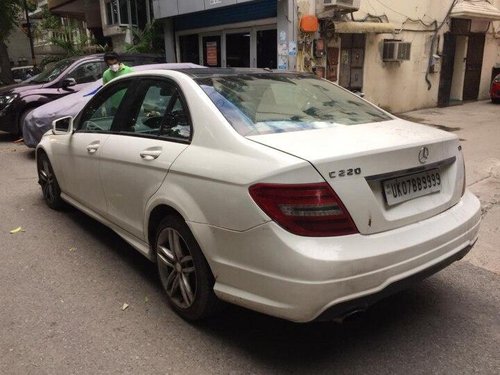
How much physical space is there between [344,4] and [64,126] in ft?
25.2

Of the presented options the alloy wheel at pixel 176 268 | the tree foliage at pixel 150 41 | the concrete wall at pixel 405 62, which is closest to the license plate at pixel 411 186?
the alloy wheel at pixel 176 268

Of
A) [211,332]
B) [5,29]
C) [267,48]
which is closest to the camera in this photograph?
[211,332]

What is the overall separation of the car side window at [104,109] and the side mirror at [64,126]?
0.19 meters

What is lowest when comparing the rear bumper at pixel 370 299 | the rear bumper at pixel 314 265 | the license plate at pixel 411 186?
the rear bumper at pixel 370 299

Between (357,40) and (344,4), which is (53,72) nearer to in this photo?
(344,4)

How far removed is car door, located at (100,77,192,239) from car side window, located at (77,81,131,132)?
0.91ft

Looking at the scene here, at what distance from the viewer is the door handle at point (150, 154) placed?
3015mm

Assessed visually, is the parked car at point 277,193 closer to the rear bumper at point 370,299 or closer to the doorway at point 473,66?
the rear bumper at point 370,299

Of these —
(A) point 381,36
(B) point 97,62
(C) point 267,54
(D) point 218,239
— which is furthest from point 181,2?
(D) point 218,239

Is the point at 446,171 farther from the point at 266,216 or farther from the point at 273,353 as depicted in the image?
the point at 273,353

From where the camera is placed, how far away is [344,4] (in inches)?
408

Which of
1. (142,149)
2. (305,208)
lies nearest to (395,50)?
(142,149)

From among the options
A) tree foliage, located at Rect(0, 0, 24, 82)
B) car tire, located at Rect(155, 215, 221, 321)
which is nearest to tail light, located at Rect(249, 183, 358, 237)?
car tire, located at Rect(155, 215, 221, 321)

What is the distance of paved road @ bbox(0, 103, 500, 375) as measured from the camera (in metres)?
2.57
